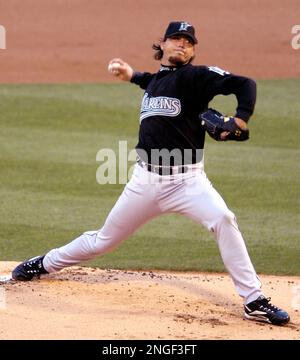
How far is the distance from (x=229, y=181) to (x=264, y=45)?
6169 mm

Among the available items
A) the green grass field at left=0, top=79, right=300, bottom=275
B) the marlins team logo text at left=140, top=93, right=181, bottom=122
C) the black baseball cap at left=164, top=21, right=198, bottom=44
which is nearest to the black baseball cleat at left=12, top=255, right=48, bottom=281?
the green grass field at left=0, top=79, right=300, bottom=275

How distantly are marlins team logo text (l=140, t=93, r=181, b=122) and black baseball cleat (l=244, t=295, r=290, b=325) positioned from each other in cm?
127

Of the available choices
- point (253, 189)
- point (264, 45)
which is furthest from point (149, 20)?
point (253, 189)

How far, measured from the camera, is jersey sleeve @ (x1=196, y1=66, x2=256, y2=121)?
5.64 m

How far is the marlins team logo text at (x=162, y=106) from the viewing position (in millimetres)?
5887

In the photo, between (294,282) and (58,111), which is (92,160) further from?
(294,282)

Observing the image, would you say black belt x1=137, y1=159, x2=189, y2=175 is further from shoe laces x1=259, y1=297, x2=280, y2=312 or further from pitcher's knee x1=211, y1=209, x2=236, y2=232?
shoe laces x1=259, y1=297, x2=280, y2=312

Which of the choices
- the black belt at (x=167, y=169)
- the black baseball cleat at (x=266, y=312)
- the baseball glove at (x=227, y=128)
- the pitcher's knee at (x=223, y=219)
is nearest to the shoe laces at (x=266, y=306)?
the black baseball cleat at (x=266, y=312)

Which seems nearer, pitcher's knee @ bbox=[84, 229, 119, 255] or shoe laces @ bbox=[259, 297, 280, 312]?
shoe laces @ bbox=[259, 297, 280, 312]

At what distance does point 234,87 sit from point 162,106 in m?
0.49

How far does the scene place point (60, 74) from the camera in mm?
14359

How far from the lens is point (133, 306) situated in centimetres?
621

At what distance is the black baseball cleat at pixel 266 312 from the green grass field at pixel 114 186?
146cm
